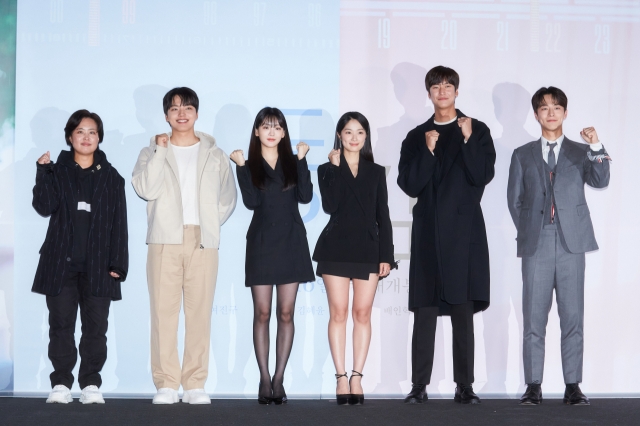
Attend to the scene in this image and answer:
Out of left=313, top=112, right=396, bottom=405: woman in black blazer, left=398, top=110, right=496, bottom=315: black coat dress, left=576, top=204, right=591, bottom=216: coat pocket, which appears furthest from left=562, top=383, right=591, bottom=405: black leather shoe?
A: left=313, top=112, right=396, bottom=405: woman in black blazer

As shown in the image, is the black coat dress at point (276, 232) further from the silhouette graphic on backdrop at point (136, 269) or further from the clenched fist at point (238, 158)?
the silhouette graphic on backdrop at point (136, 269)

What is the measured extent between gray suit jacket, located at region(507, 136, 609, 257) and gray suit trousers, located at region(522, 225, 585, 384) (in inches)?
2.6

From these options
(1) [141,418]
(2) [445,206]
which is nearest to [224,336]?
(1) [141,418]

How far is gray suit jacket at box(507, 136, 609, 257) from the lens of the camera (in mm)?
4215

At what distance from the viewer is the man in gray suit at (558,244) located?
4.20m

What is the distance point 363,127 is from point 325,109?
1.59 ft

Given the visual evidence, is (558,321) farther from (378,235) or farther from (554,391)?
Answer: (378,235)

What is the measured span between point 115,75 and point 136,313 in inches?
59.2

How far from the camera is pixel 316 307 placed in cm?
464

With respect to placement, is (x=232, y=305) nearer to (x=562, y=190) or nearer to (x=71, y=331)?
(x=71, y=331)

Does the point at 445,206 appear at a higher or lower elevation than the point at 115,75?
lower

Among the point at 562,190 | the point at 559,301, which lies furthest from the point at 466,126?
the point at 559,301

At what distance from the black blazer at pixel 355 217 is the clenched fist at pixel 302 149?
0.50ft

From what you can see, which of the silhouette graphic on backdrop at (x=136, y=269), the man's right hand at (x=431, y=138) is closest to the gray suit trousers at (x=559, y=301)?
the man's right hand at (x=431, y=138)
